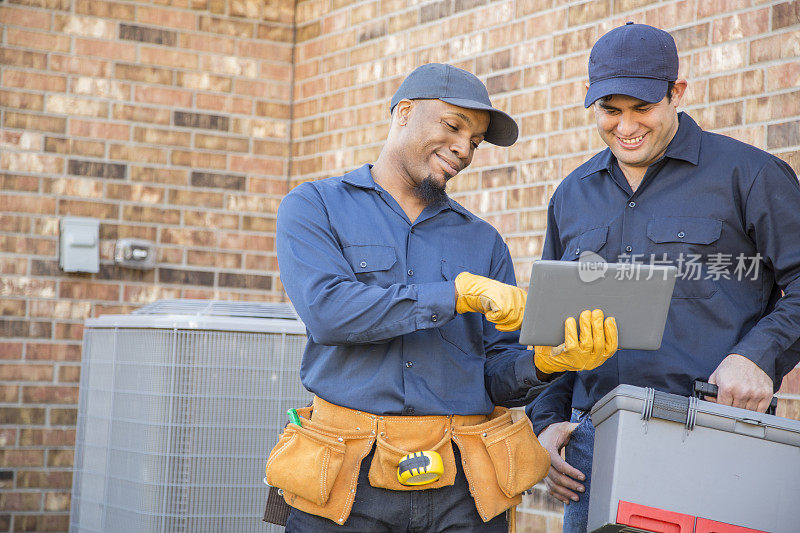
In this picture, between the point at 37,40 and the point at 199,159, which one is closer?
the point at 37,40

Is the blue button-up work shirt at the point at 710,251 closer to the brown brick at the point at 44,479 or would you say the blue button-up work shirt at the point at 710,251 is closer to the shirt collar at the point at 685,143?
the shirt collar at the point at 685,143

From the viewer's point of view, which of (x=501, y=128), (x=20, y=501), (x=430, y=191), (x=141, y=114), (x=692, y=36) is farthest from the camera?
(x=141, y=114)

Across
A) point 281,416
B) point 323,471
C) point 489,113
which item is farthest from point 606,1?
point 323,471

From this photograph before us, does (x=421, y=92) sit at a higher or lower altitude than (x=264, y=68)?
lower

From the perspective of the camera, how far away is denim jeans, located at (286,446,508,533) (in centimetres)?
217

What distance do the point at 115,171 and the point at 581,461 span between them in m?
3.33

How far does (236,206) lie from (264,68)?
82 cm

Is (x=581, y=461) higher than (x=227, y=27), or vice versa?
(x=227, y=27)

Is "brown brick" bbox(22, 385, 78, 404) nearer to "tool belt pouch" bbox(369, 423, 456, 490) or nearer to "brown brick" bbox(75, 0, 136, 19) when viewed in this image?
"brown brick" bbox(75, 0, 136, 19)

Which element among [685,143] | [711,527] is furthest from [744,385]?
[685,143]

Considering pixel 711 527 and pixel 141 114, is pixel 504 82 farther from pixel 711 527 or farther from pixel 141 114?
pixel 711 527

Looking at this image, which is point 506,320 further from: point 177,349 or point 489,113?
point 177,349

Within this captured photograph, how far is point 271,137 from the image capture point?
5.32 m

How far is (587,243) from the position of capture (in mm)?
2490
